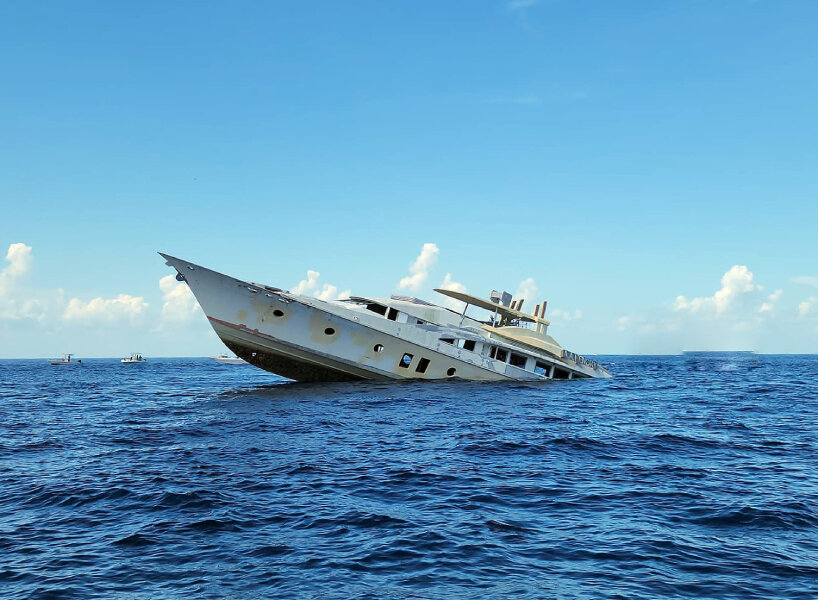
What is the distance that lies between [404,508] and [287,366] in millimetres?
21076

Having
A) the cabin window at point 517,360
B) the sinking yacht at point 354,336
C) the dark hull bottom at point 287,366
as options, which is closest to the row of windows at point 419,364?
the sinking yacht at point 354,336

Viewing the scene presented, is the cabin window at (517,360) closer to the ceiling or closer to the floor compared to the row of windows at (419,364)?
closer to the ceiling

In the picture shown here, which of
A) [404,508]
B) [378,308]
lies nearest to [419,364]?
[378,308]

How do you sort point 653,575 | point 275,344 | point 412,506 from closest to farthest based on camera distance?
point 653,575 → point 412,506 → point 275,344

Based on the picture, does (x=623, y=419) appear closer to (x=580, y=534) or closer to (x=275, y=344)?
(x=580, y=534)

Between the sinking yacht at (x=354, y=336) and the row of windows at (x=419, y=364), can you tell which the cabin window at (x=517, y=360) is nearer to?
the sinking yacht at (x=354, y=336)

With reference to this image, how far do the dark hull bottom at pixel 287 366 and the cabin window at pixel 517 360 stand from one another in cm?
984

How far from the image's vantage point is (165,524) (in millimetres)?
9102

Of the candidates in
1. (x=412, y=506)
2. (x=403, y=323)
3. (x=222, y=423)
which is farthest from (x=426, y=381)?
(x=412, y=506)

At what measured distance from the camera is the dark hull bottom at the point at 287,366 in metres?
29.1

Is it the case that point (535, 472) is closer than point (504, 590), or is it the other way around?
point (504, 590)

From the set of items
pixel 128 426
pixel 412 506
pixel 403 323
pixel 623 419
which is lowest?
pixel 128 426

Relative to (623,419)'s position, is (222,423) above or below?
below

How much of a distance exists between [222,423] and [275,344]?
9.81 metres
